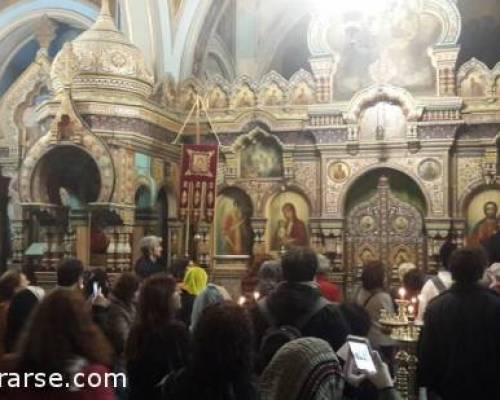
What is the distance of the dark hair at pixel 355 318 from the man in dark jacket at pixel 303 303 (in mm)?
671

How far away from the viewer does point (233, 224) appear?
12.2m

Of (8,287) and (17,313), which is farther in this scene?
(8,287)

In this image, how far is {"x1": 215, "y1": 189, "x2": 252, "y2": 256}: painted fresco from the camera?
12.1m

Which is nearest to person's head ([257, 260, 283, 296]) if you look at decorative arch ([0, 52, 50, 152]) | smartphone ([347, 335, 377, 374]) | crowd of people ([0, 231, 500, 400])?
crowd of people ([0, 231, 500, 400])

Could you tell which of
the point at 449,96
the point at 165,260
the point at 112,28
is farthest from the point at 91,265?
the point at 449,96

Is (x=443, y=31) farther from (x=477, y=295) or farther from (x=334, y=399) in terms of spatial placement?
(x=334, y=399)

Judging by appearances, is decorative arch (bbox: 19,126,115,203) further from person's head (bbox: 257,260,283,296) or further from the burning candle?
person's head (bbox: 257,260,283,296)

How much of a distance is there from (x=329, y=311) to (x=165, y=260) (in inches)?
357

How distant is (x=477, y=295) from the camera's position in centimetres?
345

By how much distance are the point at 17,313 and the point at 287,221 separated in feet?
26.2

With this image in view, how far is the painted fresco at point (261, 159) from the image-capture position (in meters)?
12.1

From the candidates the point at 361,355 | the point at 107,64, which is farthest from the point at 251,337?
the point at 107,64

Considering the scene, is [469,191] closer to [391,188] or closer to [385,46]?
[391,188]

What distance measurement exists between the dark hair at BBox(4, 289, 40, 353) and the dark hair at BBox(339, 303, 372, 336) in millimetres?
1835
